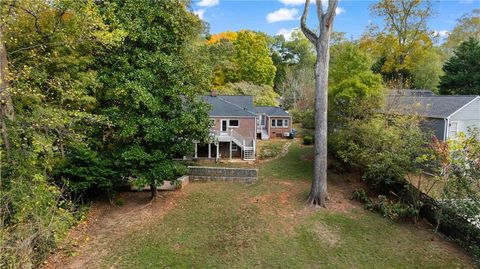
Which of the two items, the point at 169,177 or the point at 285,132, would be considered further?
the point at 285,132

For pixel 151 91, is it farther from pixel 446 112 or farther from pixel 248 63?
pixel 248 63

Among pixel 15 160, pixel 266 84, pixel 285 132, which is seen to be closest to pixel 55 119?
pixel 15 160

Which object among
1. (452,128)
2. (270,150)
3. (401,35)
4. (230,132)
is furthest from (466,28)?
(230,132)

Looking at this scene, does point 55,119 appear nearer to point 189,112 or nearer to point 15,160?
point 15,160

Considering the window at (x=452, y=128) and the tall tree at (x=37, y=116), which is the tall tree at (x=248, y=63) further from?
the tall tree at (x=37, y=116)

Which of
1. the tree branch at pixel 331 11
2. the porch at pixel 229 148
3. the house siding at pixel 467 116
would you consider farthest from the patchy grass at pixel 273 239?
the house siding at pixel 467 116

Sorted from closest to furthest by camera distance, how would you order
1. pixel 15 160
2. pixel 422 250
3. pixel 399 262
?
pixel 15 160 → pixel 399 262 → pixel 422 250
